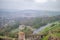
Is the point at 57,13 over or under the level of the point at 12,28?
over

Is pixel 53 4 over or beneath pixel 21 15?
over

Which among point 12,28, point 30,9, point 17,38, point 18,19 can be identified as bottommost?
point 17,38

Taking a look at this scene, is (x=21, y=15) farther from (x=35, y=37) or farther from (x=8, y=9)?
(x=35, y=37)

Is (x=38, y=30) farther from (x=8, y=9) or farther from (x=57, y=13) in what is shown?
(x=8, y=9)

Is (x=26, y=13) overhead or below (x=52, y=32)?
overhead

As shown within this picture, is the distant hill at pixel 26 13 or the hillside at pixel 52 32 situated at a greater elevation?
the distant hill at pixel 26 13

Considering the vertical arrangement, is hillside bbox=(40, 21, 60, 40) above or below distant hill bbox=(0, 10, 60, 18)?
below

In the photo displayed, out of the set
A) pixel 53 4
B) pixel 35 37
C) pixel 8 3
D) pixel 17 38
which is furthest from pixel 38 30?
pixel 8 3

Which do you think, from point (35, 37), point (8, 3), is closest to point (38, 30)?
point (35, 37)
